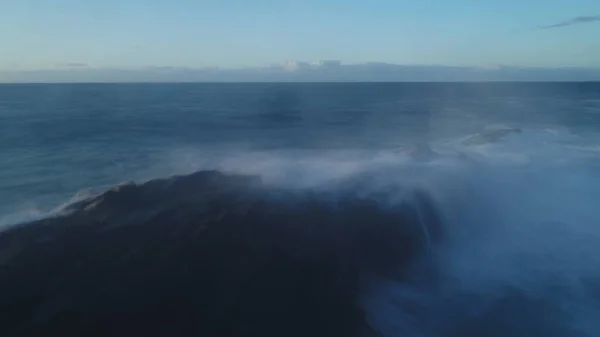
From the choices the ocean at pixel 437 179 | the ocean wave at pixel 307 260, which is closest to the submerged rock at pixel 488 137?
the ocean at pixel 437 179

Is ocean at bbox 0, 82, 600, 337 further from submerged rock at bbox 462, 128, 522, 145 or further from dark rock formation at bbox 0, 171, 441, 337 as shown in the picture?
dark rock formation at bbox 0, 171, 441, 337

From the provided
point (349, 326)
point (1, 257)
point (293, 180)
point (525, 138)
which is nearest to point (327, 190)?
point (293, 180)

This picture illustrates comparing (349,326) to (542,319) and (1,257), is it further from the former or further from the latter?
(1,257)

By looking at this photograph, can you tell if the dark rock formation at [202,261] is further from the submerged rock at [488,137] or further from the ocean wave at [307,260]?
the submerged rock at [488,137]

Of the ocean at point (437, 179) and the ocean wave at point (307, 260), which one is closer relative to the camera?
the ocean wave at point (307, 260)

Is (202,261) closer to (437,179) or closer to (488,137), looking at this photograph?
(437,179)
